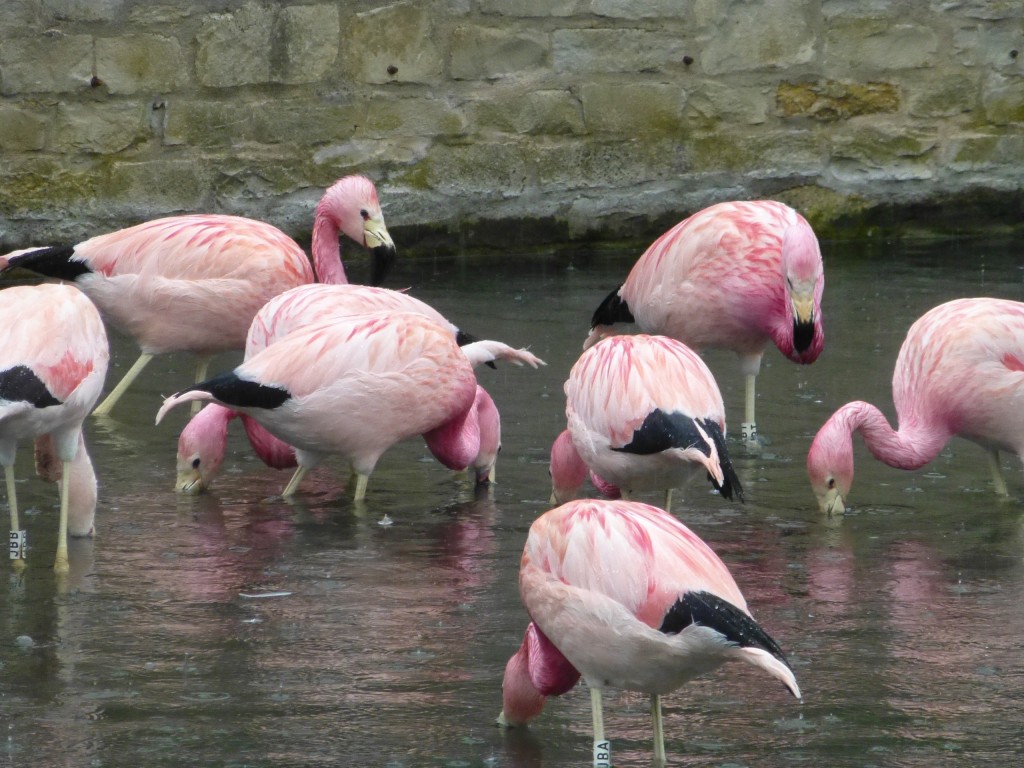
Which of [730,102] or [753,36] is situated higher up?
[753,36]

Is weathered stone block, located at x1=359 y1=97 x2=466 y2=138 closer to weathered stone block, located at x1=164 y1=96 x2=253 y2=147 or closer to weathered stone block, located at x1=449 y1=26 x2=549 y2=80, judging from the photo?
weathered stone block, located at x1=449 y1=26 x2=549 y2=80

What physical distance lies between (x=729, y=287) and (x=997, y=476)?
1.34 m

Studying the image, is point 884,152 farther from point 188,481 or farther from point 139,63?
point 188,481

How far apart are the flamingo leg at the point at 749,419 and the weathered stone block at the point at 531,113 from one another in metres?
3.47

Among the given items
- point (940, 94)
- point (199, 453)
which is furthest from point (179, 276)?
point (940, 94)

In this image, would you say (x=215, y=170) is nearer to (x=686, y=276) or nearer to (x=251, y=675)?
(x=686, y=276)

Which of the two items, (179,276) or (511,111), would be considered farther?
(511,111)

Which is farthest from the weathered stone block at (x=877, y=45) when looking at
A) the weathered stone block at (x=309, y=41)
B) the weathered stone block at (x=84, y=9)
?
the weathered stone block at (x=84, y=9)

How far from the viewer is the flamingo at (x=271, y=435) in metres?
5.69

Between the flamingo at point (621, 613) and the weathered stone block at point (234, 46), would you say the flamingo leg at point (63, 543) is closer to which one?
the flamingo at point (621, 613)

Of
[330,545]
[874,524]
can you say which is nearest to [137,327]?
[330,545]

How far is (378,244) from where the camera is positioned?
7227 mm

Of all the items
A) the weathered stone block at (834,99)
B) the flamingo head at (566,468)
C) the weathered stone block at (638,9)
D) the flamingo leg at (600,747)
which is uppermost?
the weathered stone block at (638,9)

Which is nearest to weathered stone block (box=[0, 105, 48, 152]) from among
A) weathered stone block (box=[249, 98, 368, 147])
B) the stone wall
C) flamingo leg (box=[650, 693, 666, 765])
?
the stone wall
